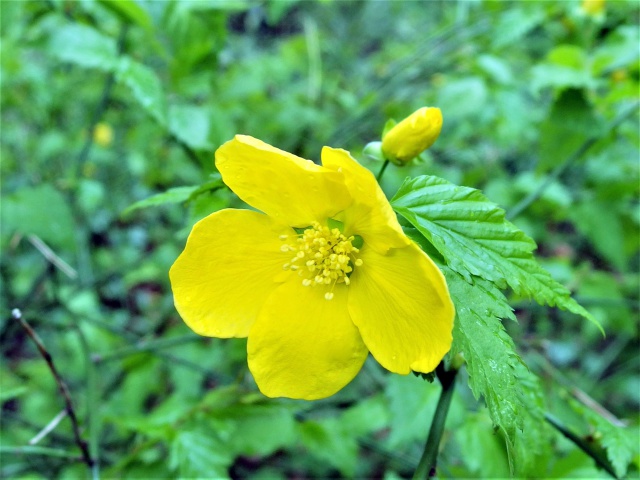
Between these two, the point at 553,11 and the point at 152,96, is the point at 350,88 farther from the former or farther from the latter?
the point at 152,96

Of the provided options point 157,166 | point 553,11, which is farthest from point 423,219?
point 157,166

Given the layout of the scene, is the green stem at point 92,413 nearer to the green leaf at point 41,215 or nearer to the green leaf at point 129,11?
the green leaf at point 41,215

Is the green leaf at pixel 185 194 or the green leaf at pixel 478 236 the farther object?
the green leaf at pixel 185 194

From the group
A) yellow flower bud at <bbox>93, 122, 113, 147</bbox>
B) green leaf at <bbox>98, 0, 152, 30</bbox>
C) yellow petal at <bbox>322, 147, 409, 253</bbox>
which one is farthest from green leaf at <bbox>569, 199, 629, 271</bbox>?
yellow flower bud at <bbox>93, 122, 113, 147</bbox>

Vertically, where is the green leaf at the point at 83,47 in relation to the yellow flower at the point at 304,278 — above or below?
above

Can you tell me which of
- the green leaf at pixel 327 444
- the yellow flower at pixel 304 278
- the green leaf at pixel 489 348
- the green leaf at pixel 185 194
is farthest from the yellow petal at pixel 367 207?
the green leaf at pixel 327 444

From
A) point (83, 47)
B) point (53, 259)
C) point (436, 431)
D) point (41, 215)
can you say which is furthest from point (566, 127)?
point (41, 215)

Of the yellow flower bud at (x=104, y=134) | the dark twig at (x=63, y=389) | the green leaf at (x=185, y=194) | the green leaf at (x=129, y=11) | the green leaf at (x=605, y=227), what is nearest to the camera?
the green leaf at (x=185, y=194)
